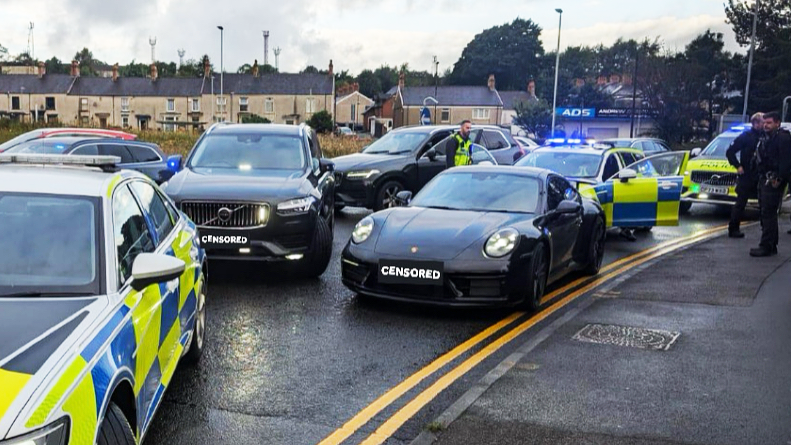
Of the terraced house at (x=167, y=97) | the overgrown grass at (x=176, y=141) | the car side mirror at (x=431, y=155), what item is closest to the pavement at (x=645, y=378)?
the car side mirror at (x=431, y=155)

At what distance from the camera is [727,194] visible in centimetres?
1577

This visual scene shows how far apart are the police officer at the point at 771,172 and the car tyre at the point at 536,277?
4.79 meters

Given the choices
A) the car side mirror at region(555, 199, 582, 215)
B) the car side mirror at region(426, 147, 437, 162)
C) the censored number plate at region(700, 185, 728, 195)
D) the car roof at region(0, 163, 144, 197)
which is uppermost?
the car roof at region(0, 163, 144, 197)

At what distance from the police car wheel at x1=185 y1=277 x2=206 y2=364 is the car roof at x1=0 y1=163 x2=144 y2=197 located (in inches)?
53.4

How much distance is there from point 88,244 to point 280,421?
1.57m

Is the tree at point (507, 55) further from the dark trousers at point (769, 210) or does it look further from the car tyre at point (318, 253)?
the car tyre at point (318, 253)

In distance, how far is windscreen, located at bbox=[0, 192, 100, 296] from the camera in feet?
12.0

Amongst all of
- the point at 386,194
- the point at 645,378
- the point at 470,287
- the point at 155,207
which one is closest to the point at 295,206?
the point at 470,287

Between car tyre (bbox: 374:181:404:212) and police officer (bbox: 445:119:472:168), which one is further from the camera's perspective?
car tyre (bbox: 374:181:404:212)

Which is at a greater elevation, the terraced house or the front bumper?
the terraced house

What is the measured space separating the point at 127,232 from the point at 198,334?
5.41 feet

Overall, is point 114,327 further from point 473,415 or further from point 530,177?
point 530,177

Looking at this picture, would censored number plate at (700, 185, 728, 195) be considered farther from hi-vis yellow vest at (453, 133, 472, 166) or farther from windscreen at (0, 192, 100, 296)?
windscreen at (0, 192, 100, 296)

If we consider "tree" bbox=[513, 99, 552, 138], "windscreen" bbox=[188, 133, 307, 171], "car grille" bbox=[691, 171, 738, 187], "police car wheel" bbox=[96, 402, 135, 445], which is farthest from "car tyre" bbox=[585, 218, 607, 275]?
"tree" bbox=[513, 99, 552, 138]
